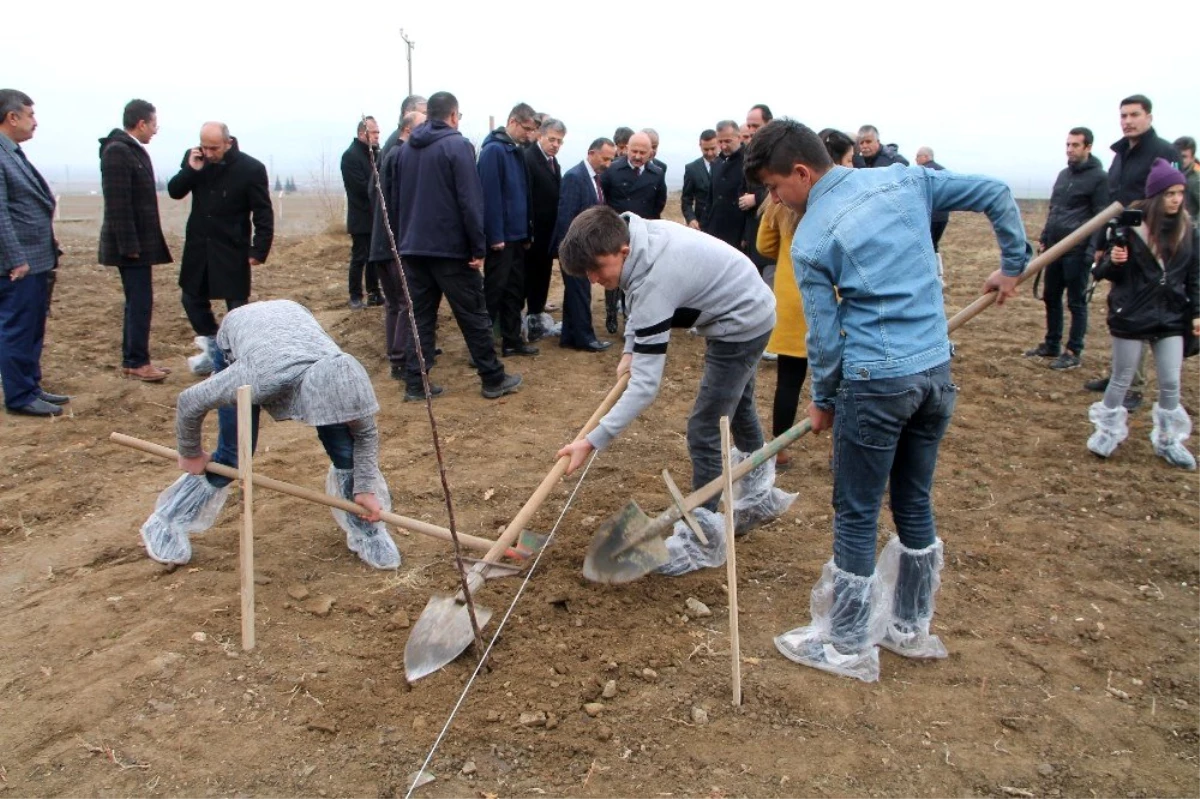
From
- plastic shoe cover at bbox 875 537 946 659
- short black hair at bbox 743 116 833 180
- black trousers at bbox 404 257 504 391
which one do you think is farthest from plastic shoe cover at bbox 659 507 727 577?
black trousers at bbox 404 257 504 391

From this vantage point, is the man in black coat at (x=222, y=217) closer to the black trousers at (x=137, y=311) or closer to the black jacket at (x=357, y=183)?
the black trousers at (x=137, y=311)

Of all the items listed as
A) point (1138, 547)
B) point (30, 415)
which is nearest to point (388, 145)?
point (30, 415)

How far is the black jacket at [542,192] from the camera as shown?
729cm

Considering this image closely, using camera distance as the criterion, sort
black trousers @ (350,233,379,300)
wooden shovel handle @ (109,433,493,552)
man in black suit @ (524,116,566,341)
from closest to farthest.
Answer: wooden shovel handle @ (109,433,493,552) → man in black suit @ (524,116,566,341) → black trousers @ (350,233,379,300)

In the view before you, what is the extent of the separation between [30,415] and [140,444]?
9.44 ft

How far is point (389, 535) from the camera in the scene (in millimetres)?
4039

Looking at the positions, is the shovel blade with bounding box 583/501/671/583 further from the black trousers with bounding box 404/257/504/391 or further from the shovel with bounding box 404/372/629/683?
the black trousers with bounding box 404/257/504/391

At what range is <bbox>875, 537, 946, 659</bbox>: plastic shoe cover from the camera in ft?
10.3

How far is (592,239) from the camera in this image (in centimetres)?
307

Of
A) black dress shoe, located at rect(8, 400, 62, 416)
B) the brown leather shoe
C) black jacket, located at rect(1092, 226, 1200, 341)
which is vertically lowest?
black dress shoe, located at rect(8, 400, 62, 416)

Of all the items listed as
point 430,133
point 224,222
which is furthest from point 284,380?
point 224,222

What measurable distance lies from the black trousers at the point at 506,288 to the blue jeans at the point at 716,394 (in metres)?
3.39

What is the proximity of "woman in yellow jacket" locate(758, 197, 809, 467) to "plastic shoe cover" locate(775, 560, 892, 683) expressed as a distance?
165cm

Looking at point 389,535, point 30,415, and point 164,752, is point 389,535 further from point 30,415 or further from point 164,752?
point 30,415
